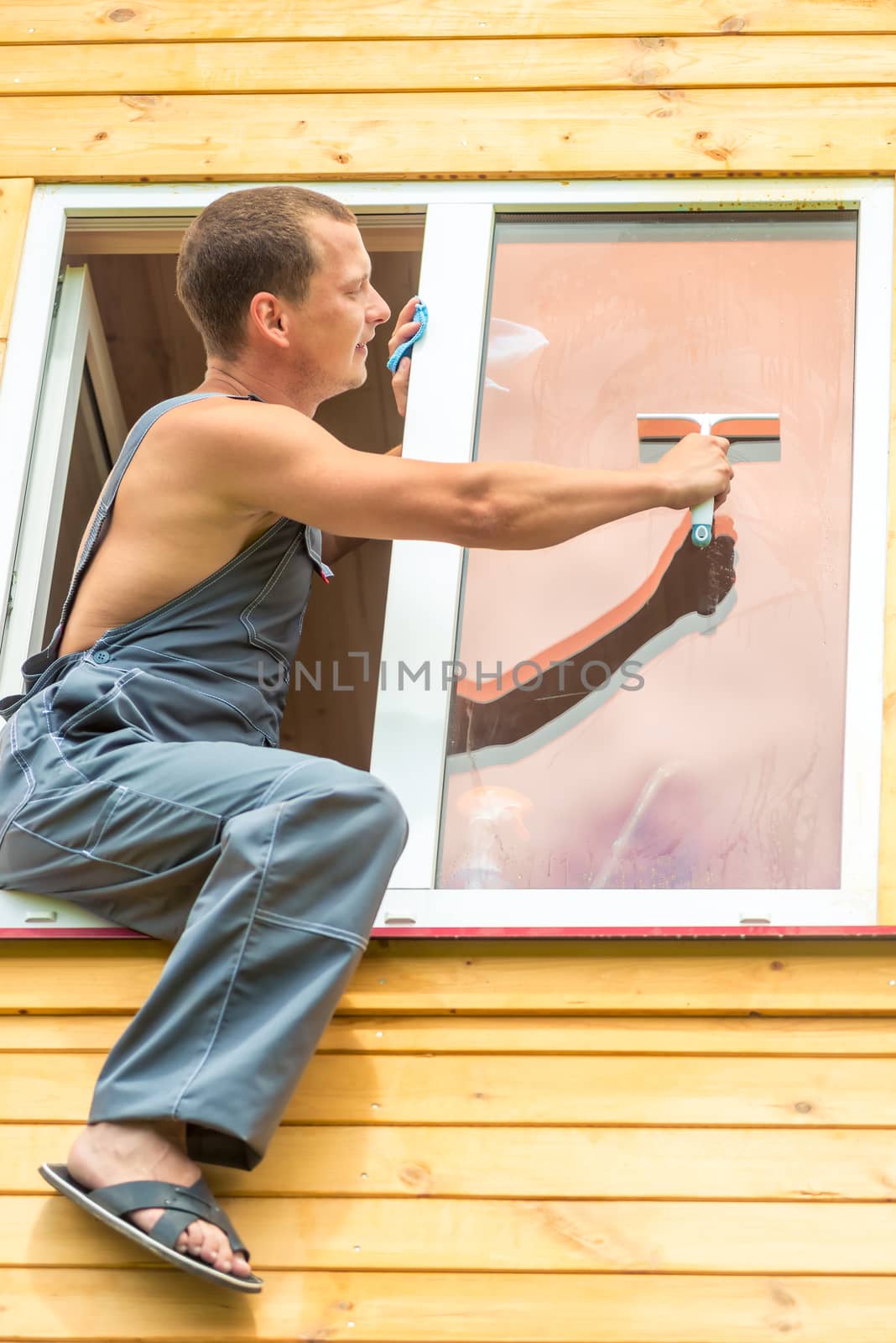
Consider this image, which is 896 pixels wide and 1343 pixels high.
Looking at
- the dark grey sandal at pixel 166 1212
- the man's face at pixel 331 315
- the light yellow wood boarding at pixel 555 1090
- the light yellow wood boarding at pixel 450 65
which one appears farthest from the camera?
the light yellow wood boarding at pixel 450 65

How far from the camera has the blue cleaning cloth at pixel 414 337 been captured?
3033 millimetres

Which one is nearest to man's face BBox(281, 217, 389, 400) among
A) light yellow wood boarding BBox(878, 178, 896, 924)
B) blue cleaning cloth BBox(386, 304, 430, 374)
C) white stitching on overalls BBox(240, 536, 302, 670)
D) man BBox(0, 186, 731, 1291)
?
man BBox(0, 186, 731, 1291)

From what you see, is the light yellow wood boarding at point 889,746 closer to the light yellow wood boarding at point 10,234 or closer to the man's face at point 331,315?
the man's face at point 331,315

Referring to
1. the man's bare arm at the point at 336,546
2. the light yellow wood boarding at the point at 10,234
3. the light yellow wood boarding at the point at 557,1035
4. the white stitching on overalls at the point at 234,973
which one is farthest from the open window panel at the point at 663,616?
the light yellow wood boarding at the point at 10,234

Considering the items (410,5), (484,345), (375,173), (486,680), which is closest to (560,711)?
(486,680)

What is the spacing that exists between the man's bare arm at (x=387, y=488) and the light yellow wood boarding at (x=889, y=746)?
53cm

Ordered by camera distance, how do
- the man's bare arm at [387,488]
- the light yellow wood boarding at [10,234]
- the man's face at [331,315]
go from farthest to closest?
1. the light yellow wood boarding at [10,234]
2. the man's face at [331,315]
3. the man's bare arm at [387,488]

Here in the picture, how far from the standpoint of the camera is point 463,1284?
2.13m

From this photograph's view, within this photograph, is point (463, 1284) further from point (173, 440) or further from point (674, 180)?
point (674, 180)

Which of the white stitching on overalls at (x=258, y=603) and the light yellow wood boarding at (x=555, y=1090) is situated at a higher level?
the white stitching on overalls at (x=258, y=603)

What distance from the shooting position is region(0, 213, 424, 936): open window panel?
2.99 meters

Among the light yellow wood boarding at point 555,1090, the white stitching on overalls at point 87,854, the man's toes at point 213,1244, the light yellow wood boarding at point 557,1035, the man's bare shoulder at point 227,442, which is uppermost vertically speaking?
the man's bare shoulder at point 227,442

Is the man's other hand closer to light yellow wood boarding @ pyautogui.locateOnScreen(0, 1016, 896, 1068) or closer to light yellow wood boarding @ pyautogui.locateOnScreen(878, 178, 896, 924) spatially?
light yellow wood boarding @ pyautogui.locateOnScreen(878, 178, 896, 924)

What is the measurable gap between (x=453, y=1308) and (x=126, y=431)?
274 centimetres
